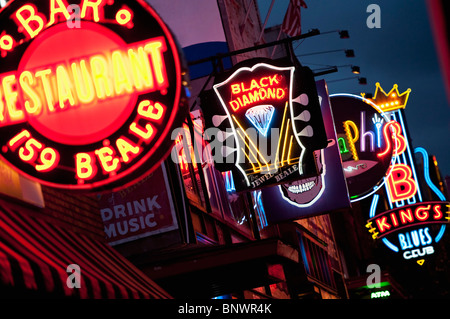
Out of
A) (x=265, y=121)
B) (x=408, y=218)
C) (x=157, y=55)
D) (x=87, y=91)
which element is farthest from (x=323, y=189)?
(x=87, y=91)

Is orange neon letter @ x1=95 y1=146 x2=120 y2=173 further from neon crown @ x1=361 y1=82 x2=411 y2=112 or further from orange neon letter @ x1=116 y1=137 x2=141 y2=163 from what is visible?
neon crown @ x1=361 y1=82 x2=411 y2=112

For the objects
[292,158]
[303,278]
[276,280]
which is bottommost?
[303,278]

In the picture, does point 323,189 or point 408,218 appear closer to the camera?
point 323,189

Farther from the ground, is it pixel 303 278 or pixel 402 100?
pixel 402 100

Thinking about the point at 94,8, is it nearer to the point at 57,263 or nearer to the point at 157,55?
the point at 157,55

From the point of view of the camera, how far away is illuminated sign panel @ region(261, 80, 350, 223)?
13883 mm

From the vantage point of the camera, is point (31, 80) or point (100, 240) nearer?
point (31, 80)

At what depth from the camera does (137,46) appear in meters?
5.84

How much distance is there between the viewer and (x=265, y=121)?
11211mm

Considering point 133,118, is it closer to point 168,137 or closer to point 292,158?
point 168,137

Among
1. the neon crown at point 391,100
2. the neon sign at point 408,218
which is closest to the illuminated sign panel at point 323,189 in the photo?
the neon sign at point 408,218

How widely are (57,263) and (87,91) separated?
141 cm
